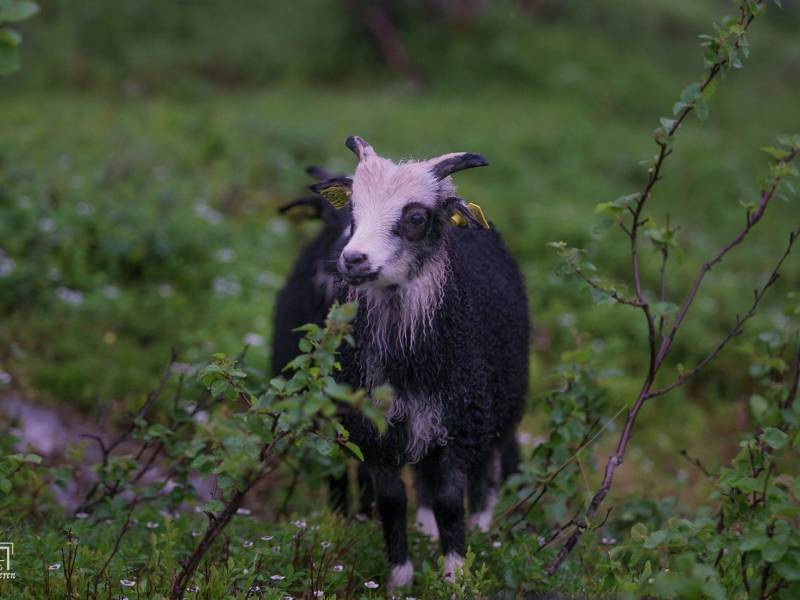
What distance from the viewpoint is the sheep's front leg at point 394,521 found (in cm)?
386

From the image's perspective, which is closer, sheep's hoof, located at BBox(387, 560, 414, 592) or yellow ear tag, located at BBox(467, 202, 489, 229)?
yellow ear tag, located at BBox(467, 202, 489, 229)

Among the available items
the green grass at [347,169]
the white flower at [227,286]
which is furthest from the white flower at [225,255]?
the white flower at [227,286]

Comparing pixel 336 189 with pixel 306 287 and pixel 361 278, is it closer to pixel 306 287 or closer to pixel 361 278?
pixel 361 278

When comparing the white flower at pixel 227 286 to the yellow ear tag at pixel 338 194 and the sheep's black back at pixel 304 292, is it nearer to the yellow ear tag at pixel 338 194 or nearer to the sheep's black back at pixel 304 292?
the sheep's black back at pixel 304 292

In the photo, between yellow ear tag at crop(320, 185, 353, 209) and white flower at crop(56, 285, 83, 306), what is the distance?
131 inches

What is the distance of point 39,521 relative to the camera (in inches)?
167

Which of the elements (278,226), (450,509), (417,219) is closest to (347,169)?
(278,226)

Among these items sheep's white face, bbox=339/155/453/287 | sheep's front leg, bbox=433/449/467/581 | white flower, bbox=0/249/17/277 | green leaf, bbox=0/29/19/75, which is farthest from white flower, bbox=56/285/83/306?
green leaf, bbox=0/29/19/75

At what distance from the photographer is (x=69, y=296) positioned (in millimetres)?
6527

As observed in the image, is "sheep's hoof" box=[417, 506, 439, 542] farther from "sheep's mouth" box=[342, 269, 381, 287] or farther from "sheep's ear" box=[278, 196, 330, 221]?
"sheep's ear" box=[278, 196, 330, 221]

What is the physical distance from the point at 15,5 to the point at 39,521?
8.39ft

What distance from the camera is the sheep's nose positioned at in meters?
3.28

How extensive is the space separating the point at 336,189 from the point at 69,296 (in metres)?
3.47

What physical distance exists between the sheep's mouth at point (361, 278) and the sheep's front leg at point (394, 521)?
3.12ft
